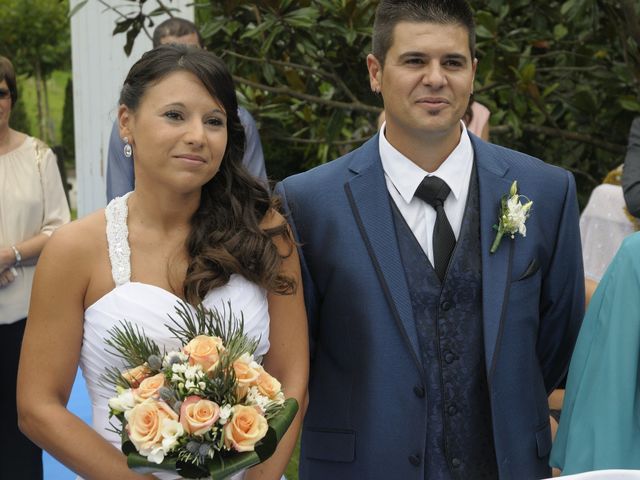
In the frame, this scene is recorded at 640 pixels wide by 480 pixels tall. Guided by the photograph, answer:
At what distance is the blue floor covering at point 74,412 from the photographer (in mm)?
6020

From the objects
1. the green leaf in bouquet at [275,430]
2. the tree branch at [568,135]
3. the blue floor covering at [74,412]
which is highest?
the tree branch at [568,135]

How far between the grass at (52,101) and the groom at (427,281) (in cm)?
2215

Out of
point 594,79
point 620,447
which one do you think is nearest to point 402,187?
point 620,447

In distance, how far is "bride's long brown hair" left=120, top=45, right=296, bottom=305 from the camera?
299 centimetres

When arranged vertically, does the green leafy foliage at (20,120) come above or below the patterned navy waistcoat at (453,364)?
above

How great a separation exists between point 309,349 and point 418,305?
383mm

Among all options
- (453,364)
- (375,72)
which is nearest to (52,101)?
(375,72)

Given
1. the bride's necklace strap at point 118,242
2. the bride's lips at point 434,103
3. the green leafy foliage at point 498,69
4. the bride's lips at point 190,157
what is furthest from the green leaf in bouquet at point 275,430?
the green leafy foliage at point 498,69

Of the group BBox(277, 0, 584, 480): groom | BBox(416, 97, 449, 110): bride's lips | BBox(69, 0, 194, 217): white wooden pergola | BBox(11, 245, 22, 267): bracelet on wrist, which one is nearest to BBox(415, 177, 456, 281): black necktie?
BBox(277, 0, 584, 480): groom

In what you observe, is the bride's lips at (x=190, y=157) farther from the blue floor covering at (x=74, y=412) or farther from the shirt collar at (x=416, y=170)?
the blue floor covering at (x=74, y=412)

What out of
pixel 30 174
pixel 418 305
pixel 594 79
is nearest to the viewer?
pixel 418 305

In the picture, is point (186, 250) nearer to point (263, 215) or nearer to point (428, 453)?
point (263, 215)

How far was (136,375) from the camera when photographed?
8.57 ft

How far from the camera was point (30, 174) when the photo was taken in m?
5.27
